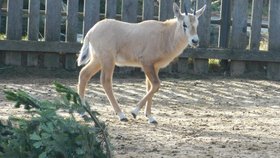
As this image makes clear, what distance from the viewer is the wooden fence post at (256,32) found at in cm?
1184

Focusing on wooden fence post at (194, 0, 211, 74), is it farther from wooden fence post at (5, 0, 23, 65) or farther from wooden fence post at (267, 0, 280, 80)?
wooden fence post at (5, 0, 23, 65)

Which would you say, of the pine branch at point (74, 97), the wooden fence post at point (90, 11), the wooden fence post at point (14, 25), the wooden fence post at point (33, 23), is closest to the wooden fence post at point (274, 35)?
the wooden fence post at point (90, 11)

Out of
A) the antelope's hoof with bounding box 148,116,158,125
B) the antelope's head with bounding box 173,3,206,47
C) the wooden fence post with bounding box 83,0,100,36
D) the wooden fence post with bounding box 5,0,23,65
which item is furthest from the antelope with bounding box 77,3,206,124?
the wooden fence post with bounding box 5,0,23,65

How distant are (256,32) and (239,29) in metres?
0.30

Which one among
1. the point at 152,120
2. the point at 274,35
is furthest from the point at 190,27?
the point at 274,35

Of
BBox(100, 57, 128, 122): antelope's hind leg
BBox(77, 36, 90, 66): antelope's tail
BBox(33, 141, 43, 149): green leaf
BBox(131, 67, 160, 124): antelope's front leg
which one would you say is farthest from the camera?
BBox(77, 36, 90, 66): antelope's tail

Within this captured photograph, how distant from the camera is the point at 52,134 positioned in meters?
4.58

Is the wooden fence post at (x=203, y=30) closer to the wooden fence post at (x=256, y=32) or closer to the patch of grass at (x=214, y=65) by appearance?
the patch of grass at (x=214, y=65)

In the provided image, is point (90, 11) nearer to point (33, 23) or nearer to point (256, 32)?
point (33, 23)

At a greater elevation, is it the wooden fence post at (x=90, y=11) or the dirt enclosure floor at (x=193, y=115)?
the wooden fence post at (x=90, y=11)

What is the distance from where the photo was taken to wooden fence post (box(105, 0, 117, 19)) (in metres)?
11.6

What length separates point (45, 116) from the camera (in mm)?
4688

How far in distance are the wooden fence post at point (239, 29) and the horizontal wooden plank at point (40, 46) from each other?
9.08 ft

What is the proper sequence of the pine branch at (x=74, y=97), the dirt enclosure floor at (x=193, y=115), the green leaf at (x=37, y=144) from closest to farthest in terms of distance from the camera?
the green leaf at (x=37, y=144) < the pine branch at (x=74, y=97) < the dirt enclosure floor at (x=193, y=115)
